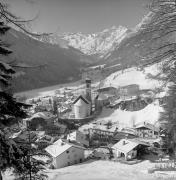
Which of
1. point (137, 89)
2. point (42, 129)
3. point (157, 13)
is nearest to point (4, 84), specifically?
point (157, 13)

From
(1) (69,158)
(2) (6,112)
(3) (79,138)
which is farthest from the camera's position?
(3) (79,138)

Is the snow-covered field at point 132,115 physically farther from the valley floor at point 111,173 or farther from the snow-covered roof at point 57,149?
the valley floor at point 111,173

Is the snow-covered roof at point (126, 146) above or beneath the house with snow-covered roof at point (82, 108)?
beneath

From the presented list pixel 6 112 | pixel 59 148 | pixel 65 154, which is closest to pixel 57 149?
pixel 59 148

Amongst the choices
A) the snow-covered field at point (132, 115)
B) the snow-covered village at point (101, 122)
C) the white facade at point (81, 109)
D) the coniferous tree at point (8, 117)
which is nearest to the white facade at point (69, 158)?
the snow-covered village at point (101, 122)

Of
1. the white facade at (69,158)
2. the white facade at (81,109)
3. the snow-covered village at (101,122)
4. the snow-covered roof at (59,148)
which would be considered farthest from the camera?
the white facade at (81,109)

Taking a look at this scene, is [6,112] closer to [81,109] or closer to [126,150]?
[126,150]

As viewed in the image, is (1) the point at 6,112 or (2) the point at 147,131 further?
(2) the point at 147,131

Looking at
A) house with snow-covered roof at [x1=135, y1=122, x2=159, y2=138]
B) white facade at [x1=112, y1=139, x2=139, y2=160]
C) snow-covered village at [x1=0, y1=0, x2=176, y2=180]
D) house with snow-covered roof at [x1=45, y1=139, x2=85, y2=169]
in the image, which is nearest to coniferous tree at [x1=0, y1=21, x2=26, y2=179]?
snow-covered village at [x1=0, y1=0, x2=176, y2=180]
